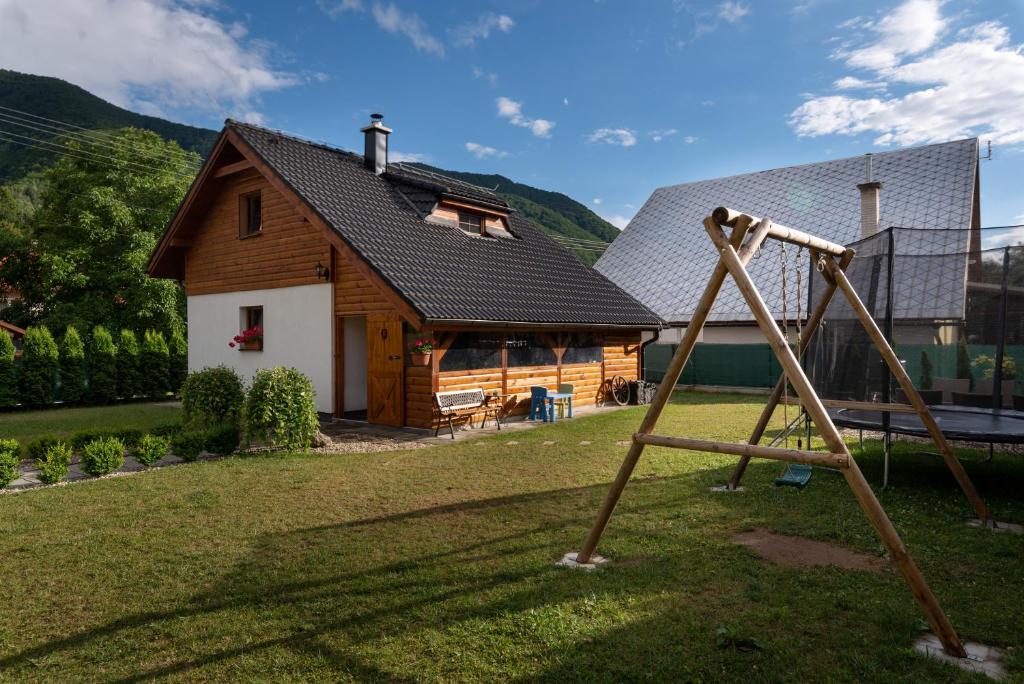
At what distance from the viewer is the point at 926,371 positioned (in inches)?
310

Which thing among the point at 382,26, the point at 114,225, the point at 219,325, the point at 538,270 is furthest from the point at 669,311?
the point at 114,225

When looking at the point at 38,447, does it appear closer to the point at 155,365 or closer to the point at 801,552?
the point at 801,552

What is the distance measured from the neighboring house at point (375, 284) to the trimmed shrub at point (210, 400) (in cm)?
281

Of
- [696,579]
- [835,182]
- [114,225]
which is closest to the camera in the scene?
[696,579]

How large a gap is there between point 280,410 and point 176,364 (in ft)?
35.7

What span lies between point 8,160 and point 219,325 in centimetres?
4270

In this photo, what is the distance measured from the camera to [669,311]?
2083cm

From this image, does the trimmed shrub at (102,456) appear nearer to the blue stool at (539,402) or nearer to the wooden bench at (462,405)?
the wooden bench at (462,405)

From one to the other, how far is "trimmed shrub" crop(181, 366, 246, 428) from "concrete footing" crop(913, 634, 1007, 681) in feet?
28.3

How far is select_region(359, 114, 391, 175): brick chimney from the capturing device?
50.1ft

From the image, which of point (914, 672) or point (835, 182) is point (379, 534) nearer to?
point (914, 672)

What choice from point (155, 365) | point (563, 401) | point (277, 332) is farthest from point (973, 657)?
point (155, 365)

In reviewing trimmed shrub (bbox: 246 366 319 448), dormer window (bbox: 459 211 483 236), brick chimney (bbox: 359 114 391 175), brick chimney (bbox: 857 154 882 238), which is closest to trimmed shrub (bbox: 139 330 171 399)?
brick chimney (bbox: 359 114 391 175)

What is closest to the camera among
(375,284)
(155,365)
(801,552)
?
(801,552)
